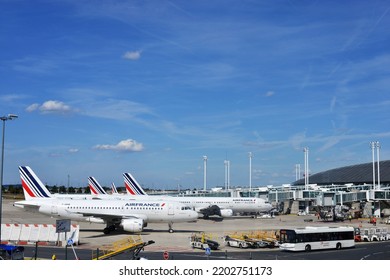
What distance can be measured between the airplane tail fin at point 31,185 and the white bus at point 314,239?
127ft

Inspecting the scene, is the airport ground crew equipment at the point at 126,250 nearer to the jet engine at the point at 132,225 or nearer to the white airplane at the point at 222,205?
the jet engine at the point at 132,225

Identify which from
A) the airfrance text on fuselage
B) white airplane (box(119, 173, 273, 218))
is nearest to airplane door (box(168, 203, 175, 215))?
the airfrance text on fuselage

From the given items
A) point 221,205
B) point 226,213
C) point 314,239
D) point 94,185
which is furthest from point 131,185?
point 314,239

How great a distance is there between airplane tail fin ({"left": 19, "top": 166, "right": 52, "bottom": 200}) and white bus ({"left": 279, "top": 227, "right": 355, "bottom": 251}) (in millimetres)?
38681

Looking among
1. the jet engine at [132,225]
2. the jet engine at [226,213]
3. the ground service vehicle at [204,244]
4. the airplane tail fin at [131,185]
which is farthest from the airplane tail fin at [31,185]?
the airplane tail fin at [131,185]

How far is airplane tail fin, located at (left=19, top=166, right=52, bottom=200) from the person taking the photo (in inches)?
2761

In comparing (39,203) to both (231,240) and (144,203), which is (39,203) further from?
(231,240)

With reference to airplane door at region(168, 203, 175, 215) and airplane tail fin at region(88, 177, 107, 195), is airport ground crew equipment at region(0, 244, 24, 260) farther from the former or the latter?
airplane tail fin at region(88, 177, 107, 195)
